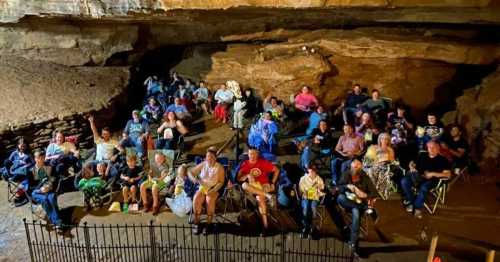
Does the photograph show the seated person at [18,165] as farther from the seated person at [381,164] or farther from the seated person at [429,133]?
the seated person at [429,133]

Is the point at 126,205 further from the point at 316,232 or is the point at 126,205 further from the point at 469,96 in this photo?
the point at 469,96

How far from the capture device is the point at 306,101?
36.0 feet

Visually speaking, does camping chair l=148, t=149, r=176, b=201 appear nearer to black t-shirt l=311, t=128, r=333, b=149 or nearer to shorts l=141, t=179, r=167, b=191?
shorts l=141, t=179, r=167, b=191

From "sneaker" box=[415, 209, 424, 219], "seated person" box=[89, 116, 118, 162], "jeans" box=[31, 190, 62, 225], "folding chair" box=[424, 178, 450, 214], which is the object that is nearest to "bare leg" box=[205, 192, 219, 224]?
"seated person" box=[89, 116, 118, 162]

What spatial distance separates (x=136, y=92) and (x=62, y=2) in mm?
4340

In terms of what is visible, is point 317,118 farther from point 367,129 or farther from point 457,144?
point 457,144

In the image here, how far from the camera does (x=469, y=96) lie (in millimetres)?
10828

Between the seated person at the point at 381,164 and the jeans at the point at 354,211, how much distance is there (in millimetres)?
1331

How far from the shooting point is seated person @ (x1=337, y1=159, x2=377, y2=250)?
7.01 meters

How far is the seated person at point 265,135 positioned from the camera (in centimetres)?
937

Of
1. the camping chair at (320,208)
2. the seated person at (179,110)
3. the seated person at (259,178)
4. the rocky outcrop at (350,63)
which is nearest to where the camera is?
the seated person at (259,178)

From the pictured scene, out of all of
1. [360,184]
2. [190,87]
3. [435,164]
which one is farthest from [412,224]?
[190,87]

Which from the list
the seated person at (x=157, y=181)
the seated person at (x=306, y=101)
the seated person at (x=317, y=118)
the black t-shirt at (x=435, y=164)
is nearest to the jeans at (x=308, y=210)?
the black t-shirt at (x=435, y=164)

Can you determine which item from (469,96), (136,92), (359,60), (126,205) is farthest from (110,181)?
(469,96)
